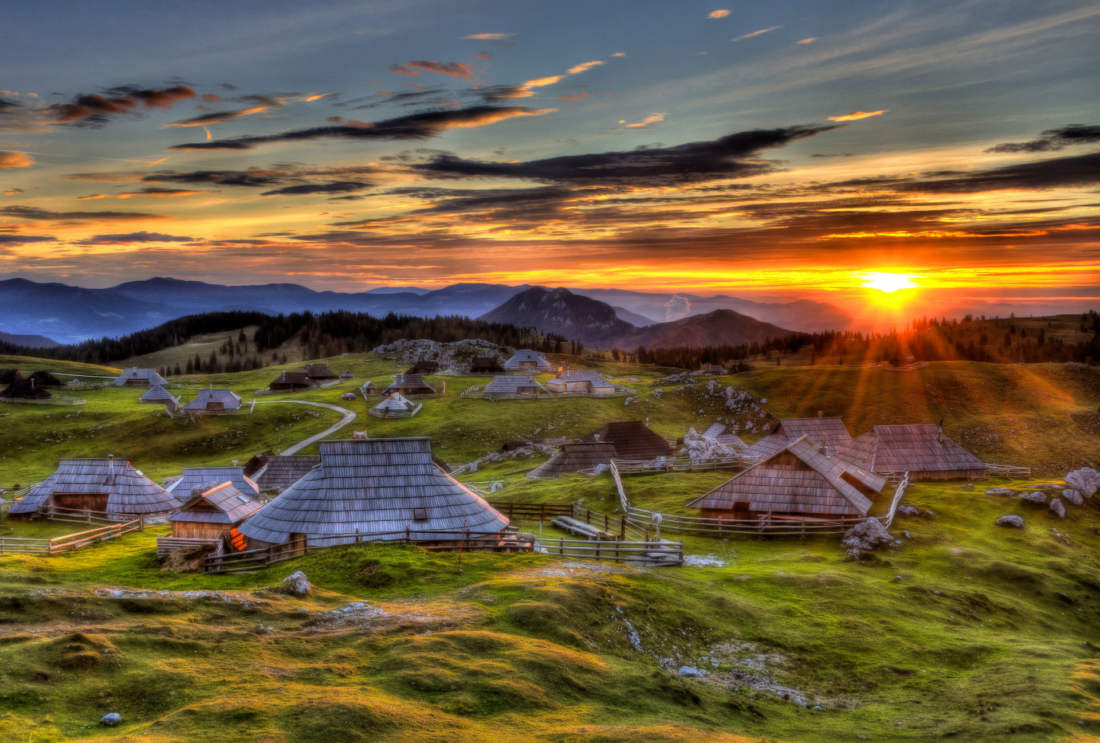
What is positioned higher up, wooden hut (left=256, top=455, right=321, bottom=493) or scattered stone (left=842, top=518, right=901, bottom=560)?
scattered stone (left=842, top=518, right=901, bottom=560)

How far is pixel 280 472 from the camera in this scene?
6353 centimetres

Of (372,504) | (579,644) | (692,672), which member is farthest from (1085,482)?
(372,504)

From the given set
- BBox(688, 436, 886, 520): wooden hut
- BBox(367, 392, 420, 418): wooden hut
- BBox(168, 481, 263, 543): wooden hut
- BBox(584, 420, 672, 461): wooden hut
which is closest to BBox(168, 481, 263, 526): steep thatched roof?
BBox(168, 481, 263, 543): wooden hut

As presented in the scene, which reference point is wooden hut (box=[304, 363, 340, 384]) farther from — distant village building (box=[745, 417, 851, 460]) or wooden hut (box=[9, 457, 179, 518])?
distant village building (box=[745, 417, 851, 460])

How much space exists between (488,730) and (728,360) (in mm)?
179210

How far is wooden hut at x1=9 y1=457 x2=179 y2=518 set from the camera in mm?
50750

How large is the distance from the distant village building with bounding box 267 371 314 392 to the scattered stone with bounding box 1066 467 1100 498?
118 meters

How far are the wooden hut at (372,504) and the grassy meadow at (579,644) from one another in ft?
7.99

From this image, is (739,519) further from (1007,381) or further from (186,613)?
(1007,381)

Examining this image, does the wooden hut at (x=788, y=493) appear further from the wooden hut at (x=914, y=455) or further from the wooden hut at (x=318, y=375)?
the wooden hut at (x=318, y=375)

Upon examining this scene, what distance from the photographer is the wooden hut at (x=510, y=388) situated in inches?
4284

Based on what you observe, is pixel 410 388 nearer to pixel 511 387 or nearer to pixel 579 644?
pixel 511 387

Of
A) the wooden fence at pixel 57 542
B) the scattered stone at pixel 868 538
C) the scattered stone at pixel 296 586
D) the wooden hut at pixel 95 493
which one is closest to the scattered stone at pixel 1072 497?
the scattered stone at pixel 868 538

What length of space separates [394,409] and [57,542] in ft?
196
